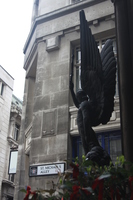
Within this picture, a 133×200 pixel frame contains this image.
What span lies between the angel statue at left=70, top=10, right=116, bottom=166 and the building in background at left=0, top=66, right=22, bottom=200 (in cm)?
2369

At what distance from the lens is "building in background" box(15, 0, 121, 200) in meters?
11.2

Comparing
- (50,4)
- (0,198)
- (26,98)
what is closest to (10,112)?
(0,198)

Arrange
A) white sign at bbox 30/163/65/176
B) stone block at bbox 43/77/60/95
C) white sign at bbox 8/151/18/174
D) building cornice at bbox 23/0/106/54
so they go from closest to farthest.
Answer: white sign at bbox 30/163/65/176 → stone block at bbox 43/77/60/95 → building cornice at bbox 23/0/106/54 → white sign at bbox 8/151/18/174

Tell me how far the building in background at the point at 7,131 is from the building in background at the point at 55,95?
45.2 ft

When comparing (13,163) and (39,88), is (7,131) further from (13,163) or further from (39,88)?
(39,88)

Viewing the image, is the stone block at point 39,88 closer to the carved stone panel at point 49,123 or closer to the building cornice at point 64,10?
the carved stone panel at point 49,123

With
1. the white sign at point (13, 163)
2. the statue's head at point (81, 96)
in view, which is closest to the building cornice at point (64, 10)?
the white sign at point (13, 163)

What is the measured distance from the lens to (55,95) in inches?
496

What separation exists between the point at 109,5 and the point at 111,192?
1183 cm

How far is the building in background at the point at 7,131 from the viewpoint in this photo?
27312mm

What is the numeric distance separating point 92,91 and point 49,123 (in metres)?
7.94

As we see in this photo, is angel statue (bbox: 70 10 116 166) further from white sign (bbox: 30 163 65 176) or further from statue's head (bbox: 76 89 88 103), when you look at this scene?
white sign (bbox: 30 163 65 176)

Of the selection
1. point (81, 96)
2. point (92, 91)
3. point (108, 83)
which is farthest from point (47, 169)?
point (108, 83)

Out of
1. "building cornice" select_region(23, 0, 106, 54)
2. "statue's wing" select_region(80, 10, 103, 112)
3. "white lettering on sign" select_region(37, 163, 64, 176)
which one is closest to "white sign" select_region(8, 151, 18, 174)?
"white lettering on sign" select_region(37, 163, 64, 176)
